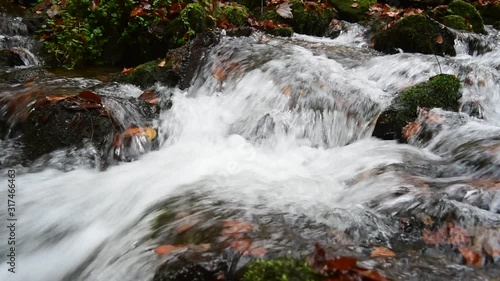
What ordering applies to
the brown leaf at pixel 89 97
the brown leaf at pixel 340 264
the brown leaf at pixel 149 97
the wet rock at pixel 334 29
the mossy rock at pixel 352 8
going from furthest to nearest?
1. the mossy rock at pixel 352 8
2. the wet rock at pixel 334 29
3. the brown leaf at pixel 149 97
4. the brown leaf at pixel 89 97
5. the brown leaf at pixel 340 264

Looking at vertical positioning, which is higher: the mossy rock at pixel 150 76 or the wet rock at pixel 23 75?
the mossy rock at pixel 150 76

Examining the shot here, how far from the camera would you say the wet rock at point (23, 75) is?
257 inches

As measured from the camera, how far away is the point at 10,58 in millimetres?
7781

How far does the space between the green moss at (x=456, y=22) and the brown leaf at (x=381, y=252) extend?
7999mm

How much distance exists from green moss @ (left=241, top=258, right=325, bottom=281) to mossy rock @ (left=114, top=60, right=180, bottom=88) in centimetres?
496

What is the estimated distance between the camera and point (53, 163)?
4.71 meters

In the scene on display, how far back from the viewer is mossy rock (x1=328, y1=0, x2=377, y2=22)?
10.5m

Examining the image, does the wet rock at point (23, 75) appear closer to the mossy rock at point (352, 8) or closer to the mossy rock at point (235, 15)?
the mossy rock at point (235, 15)

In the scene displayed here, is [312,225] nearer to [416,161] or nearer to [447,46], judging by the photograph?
[416,161]

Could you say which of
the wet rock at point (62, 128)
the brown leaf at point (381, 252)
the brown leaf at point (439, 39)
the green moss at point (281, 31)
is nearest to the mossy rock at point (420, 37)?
the brown leaf at point (439, 39)

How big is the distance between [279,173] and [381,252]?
1876 millimetres

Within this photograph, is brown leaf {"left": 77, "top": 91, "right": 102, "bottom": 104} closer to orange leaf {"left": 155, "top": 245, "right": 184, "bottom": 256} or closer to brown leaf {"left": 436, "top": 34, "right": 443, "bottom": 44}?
orange leaf {"left": 155, "top": 245, "right": 184, "bottom": 256}

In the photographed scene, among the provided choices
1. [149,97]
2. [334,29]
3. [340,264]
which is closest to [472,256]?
[340,264]

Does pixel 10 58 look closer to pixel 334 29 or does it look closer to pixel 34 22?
pixel 34 22
